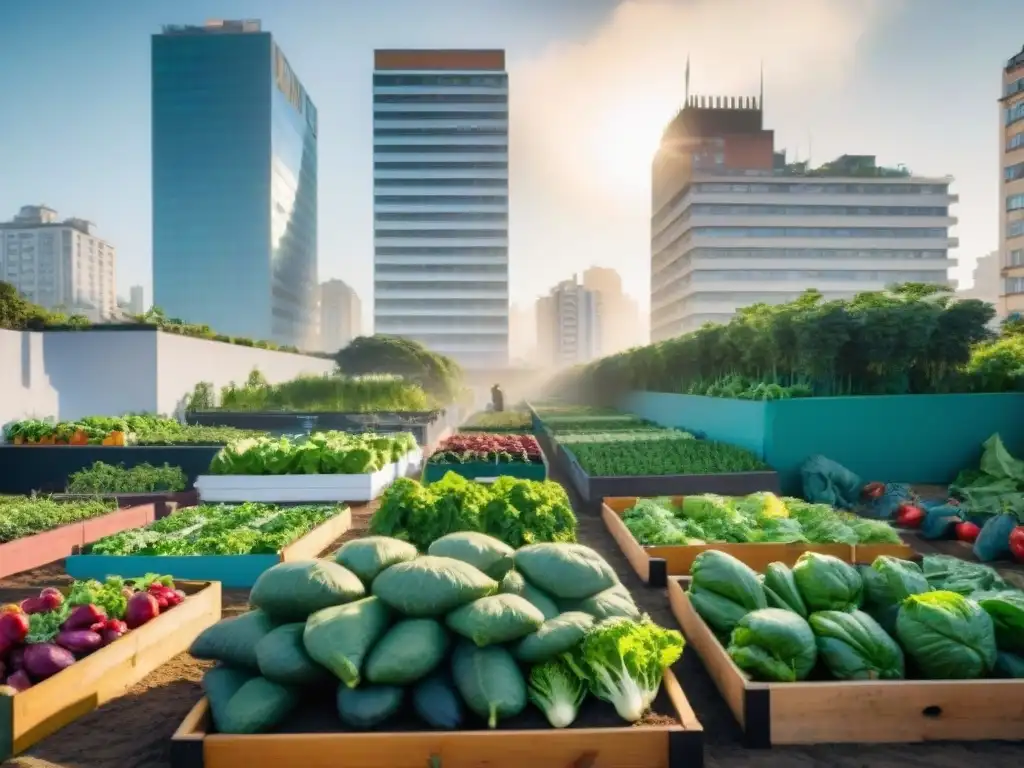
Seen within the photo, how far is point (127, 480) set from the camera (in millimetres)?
10398

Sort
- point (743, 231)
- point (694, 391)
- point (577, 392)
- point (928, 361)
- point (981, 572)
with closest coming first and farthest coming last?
point (981, 572), point (928, 361), point (694, 391), point (577, 392), point (743, 231)

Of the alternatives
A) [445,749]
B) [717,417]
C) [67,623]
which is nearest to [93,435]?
[67,623]

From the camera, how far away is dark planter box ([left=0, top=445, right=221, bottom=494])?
37.6 ft

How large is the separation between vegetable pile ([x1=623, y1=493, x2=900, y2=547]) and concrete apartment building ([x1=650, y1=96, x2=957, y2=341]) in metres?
84.4

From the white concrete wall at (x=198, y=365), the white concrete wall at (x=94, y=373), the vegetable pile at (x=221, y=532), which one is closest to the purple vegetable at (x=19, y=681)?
the vegetable pile at (x=221, y=532)

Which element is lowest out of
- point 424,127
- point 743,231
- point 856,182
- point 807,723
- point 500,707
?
point 807,723

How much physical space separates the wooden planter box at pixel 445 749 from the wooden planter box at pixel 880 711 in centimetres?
72

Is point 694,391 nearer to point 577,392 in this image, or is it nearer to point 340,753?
point 340,753

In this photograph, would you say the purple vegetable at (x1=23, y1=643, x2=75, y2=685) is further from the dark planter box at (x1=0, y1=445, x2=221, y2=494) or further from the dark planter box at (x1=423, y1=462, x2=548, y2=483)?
the dark planter box at (x1=0, y1=445, x2=221, y2=494)

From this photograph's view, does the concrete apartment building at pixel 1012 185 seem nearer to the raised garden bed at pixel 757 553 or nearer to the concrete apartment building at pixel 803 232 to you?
the concrete apartment building at pixel 803 232

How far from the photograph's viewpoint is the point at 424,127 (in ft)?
359

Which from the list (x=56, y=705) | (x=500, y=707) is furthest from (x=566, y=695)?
(x=56, y=705)

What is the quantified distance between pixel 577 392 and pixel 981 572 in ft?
162

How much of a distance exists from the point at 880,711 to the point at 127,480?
392 inches
